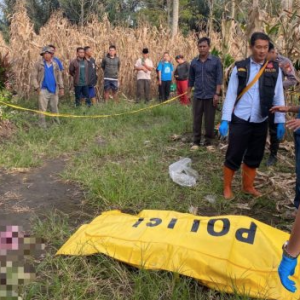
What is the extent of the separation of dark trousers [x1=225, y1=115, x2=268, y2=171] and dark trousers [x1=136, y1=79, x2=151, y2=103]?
7.22 m

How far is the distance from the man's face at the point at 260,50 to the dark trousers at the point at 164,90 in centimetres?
742

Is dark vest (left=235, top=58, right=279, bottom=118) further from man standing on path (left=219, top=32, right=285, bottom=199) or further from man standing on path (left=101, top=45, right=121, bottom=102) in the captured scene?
man standing on path (left=101, top=45, right=121, bottom=102)

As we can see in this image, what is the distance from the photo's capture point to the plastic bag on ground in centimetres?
424

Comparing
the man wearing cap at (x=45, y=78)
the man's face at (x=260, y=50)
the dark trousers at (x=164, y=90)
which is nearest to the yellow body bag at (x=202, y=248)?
the man's face at (x=260, y=50)

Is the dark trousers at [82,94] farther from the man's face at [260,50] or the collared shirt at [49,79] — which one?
the man's face at [260,50]

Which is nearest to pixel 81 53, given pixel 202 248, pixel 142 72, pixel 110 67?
pixel 110 67

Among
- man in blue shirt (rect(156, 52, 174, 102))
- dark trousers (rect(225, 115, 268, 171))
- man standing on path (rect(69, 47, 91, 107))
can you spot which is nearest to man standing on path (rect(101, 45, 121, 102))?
man standing on path (rect(69, 47, 91, 107))

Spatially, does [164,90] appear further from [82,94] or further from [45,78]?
[45,78]

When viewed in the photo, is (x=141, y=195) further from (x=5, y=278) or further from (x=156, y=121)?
(x=156, y=121)

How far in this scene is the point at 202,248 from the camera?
7.64 feet

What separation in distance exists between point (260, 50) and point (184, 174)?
1647 mm

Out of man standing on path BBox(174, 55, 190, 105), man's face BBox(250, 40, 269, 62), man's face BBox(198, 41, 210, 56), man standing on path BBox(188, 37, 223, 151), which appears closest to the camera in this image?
man's face BBox(250, 40, 269, 62)

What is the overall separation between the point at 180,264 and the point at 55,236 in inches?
46.0

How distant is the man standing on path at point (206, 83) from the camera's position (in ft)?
18.2
